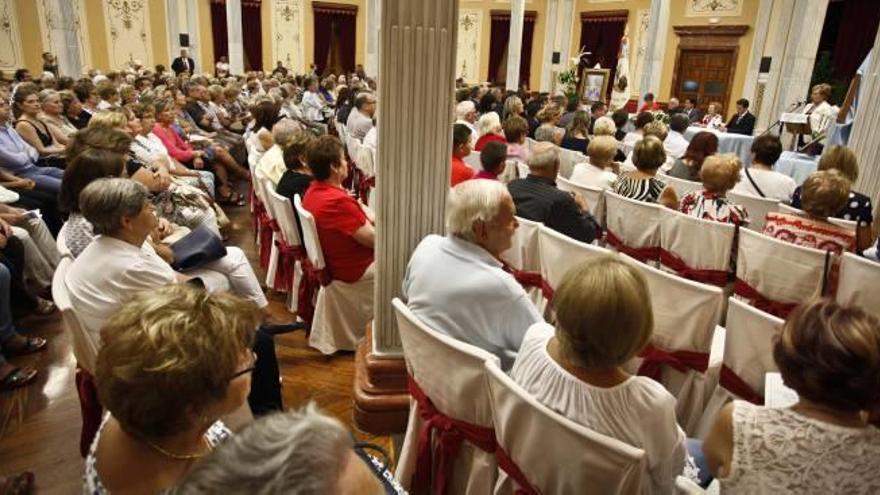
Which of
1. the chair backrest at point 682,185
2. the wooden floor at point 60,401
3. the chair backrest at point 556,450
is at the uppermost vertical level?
the chair backrest at point 682,185

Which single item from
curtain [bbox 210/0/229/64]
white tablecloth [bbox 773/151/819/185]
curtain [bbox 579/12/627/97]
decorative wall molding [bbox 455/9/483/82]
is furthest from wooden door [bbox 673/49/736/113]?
curtain [bbox 210/0/229/64]

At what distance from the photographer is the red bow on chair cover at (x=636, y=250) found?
3.33 m

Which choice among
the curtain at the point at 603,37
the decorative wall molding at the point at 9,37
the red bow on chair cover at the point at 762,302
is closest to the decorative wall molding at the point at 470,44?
the curtain at the point at 603,37

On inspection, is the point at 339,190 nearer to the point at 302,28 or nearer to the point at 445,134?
the point at 445,134

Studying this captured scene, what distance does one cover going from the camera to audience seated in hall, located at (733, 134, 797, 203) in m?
3.82

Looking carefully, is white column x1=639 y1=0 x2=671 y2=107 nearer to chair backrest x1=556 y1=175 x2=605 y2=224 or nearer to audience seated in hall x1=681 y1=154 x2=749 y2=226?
chair backrest x1=556 y1=175 x2=605 y2=224

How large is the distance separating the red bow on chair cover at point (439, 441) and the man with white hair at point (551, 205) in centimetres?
153

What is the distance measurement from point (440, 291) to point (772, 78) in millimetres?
11280

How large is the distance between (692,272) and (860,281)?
0.88 meters

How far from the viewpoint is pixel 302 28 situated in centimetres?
1588

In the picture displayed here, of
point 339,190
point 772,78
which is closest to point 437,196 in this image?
point 339,190

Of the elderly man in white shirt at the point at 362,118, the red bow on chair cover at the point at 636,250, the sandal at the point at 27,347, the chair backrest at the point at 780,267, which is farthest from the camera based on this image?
the elderly man in white shirt at the point at 362,118

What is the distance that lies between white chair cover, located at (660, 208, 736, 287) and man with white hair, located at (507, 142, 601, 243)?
454mm

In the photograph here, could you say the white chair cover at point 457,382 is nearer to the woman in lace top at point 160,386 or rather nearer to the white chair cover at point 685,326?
the woman in lace top at point 160,386
